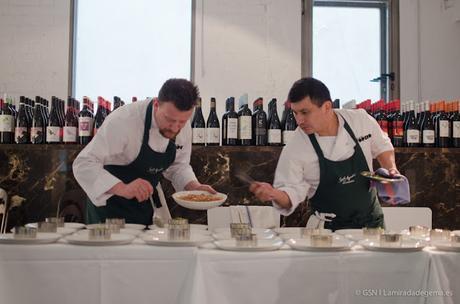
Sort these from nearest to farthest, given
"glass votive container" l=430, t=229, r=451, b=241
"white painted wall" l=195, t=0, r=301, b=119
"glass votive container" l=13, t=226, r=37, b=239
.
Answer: "glass votive container" l=13, t=226, r=37, b=239
"glass votive container" l=430, t=229, r=451, b=241
"white painted wall" l=195, t=0, r=301, b=119

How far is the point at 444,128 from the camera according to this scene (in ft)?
10.7

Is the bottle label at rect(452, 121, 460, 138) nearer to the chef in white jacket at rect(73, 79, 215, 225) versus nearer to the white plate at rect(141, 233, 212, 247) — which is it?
the chef in white jacket at rect(73, 79, 215, 225)

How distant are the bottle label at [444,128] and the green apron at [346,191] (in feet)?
3.48

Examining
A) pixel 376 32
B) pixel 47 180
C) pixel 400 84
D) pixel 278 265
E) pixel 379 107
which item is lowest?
pixel 278 265

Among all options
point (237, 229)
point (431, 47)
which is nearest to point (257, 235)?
point (237, 229)

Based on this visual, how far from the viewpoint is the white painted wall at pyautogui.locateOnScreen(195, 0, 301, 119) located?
14.0ft

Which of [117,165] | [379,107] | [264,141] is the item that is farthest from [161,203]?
[379,107]

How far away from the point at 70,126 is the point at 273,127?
1.31 m

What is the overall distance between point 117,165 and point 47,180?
827 mm

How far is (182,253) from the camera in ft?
5.07

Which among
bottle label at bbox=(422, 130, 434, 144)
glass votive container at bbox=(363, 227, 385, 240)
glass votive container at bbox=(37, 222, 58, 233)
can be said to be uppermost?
bottle label at bbox=(422, 130, 434, 144)

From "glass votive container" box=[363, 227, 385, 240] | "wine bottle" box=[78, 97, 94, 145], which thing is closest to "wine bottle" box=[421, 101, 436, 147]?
"glass votive container" box=[363, 227, 385, 240]

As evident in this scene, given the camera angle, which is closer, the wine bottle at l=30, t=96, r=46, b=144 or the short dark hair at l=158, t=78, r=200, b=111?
the short dark hair at l=158, t=78, r=200, b=111

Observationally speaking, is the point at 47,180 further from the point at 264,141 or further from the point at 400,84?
the point at 400,84
